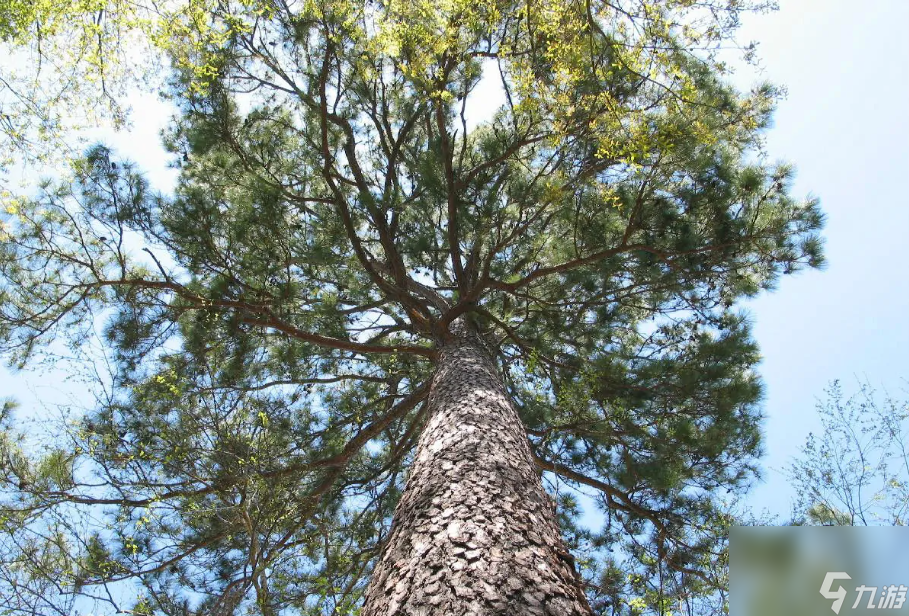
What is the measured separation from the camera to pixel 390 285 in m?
4.65

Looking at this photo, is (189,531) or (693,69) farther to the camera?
(189,531)

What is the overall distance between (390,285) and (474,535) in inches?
124

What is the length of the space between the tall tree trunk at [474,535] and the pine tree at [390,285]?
831 mm

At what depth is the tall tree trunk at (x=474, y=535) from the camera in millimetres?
1420

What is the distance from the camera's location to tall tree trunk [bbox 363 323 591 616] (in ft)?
4.66

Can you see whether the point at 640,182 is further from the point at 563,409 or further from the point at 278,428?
the point at 278,428

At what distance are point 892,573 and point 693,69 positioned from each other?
3.00 meters

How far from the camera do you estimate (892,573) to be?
201cm

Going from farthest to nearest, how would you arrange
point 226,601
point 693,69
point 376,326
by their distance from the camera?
point 376,326 → point 693,69 → point 226,601

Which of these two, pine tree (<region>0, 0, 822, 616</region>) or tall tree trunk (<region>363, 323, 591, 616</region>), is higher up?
pine tree (<region>0, 0, 822, 616</region>)

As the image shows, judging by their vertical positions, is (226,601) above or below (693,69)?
below

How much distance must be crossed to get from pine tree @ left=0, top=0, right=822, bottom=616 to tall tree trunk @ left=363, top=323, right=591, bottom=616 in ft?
2.73

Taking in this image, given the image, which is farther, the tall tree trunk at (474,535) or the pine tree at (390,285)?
the pine tree at (390,285)

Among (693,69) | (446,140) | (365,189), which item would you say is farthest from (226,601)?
(693,69)
